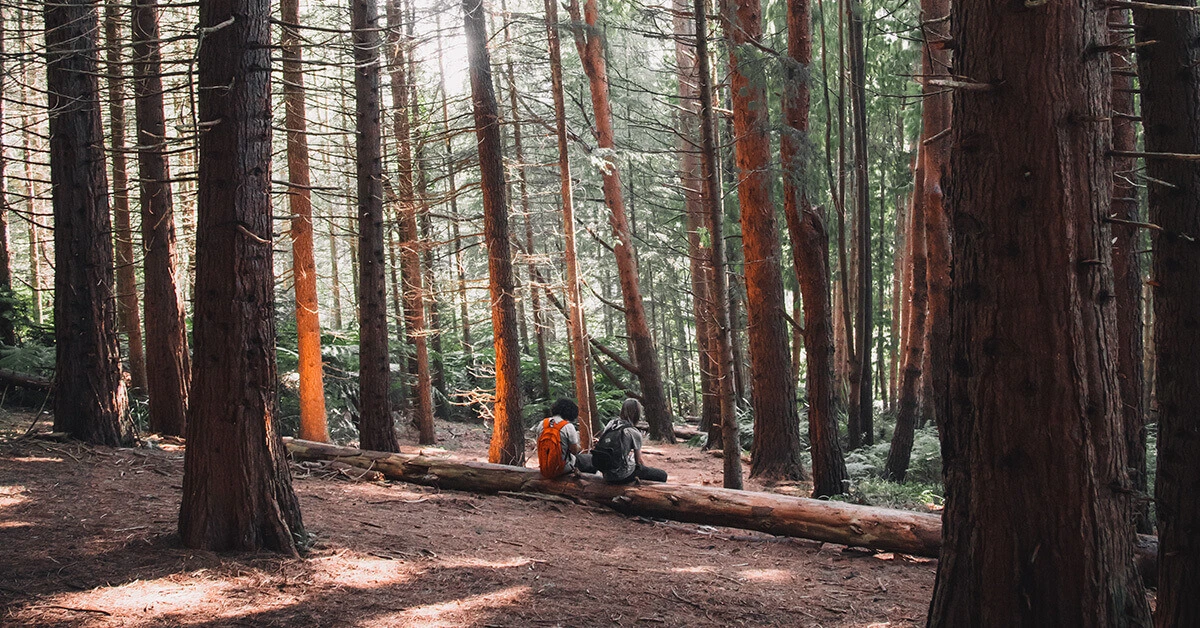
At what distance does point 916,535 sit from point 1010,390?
4.06 m

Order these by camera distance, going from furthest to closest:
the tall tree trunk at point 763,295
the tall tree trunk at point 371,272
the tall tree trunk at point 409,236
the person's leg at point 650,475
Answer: the tall tree trunk at point 409,236 → the tall tree trunk at point 763,295 → the tall tree trunk at point 371,272 → the person's leg at point 650,475

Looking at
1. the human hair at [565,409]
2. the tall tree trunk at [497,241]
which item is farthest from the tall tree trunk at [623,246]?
the human hair at [565,409]

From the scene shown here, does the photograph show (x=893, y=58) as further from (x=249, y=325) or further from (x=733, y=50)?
(x=249, y=325)

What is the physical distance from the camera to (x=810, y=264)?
10594mm

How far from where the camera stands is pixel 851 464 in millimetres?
13102

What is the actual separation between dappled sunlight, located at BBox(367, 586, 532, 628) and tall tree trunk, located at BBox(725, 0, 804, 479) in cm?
672

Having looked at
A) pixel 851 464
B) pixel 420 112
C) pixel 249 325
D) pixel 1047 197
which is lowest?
pixel 851 464

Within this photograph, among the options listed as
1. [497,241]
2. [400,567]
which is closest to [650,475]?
[400,567]

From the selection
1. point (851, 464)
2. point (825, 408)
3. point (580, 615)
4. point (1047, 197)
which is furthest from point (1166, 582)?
point (851, 464)

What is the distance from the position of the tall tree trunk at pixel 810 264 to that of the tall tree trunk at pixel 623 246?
18.3 ft

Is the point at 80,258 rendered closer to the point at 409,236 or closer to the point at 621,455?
the point at 621,455

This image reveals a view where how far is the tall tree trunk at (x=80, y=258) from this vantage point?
8.47m

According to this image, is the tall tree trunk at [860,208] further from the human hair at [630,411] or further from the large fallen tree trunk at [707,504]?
the large fallen tree trunk at [707,504]

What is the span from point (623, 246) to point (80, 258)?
10.5 m
